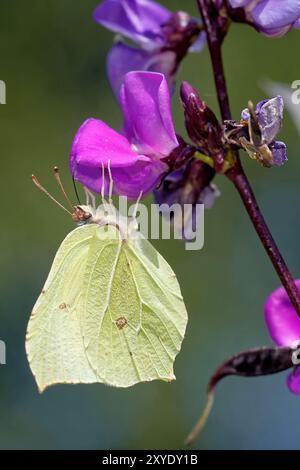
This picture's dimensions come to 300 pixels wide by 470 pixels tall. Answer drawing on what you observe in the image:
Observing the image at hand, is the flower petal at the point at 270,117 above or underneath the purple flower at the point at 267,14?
underneath

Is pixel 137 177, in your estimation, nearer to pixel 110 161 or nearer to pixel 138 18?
pixel 110 161

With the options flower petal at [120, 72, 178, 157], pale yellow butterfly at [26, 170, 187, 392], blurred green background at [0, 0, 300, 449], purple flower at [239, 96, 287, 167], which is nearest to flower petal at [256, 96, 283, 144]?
purple flower at [239, 96, 287, 167]

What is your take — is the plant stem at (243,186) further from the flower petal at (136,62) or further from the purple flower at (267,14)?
the flower petal at (136,62)

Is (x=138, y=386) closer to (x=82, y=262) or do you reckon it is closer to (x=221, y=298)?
(x=221, y=298)

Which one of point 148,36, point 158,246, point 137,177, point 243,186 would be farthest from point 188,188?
point 158,246

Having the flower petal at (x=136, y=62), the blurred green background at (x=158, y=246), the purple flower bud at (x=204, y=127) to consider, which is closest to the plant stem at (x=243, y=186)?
the purple flower bud at (x=204, y=127)

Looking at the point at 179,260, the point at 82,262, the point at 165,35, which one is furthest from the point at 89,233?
the point at 179,260

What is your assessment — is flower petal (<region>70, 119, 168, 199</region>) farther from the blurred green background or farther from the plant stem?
the blurred green background
